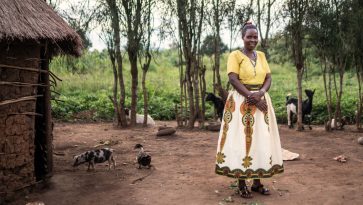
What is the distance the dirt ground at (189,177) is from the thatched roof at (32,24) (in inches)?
80.1

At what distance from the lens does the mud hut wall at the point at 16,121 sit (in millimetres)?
5801

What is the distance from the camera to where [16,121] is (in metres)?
5.99

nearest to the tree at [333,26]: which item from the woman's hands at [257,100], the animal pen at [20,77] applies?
the woman's hands at [257,100]

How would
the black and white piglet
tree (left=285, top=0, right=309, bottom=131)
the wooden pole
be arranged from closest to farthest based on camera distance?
1. the wooden pole
2. the black and white piglet
3. tree (left=285, top=0, right=309, bottom=131)

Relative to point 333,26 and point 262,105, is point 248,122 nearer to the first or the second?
point 262,105

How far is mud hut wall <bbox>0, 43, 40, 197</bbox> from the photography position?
5801 mm

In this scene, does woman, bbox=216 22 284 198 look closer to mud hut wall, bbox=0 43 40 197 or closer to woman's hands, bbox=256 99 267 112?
woman's hands, bbox=256 99 267 112

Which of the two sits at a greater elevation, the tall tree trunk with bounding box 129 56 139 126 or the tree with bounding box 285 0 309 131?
the tree with bounding box 285 0 309 131

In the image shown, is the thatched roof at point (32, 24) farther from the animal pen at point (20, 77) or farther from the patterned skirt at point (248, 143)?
the patterned skirt at point (248, 143)

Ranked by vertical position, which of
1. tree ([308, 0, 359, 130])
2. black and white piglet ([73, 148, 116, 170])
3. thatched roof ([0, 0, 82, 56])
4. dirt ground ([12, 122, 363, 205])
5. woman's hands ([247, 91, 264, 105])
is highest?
tree ([308, 0, 359, 130])

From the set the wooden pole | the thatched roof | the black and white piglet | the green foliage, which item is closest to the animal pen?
the thatched roof

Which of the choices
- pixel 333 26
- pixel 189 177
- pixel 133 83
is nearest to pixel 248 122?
pixel 189 177

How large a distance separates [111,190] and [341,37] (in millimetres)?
7017

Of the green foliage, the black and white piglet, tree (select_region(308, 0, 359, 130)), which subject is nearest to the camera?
the black and white piglet
